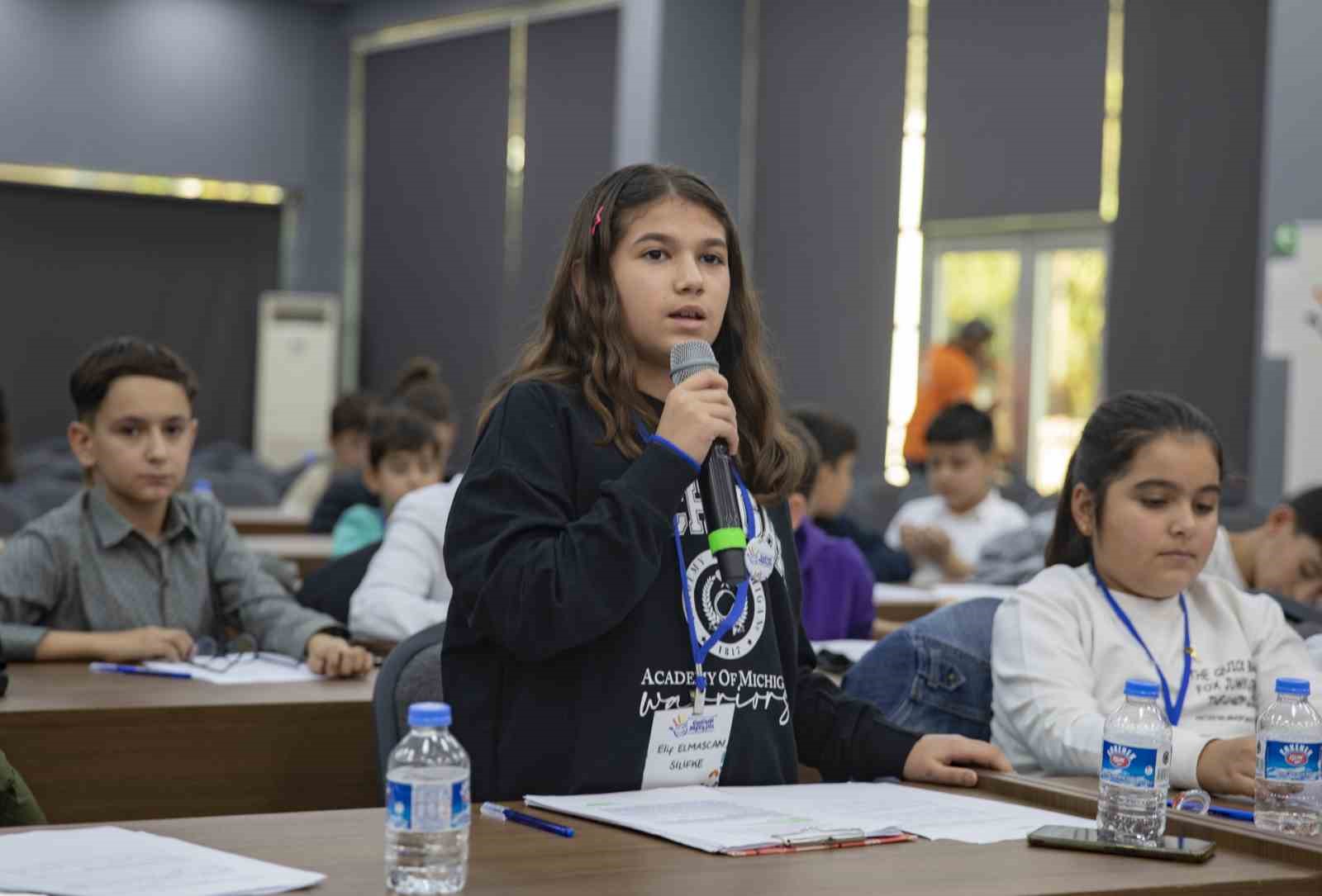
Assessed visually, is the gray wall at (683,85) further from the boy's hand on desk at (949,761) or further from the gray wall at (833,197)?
the boy's hand on desk at (949,761)

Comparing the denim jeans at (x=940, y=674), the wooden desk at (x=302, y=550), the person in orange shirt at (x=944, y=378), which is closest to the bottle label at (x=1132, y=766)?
the denim jeans at (x=940, y=674)

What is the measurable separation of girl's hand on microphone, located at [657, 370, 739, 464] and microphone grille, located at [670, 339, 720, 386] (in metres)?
0.06

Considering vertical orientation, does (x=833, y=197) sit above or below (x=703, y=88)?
below

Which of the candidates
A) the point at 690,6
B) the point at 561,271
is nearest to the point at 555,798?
the point at 561,271

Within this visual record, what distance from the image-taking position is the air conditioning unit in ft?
46.1

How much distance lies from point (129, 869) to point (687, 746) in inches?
25.1

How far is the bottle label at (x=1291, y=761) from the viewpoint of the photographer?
1772 millimetres

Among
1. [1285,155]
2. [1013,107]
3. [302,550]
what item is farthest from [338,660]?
[1013,107]

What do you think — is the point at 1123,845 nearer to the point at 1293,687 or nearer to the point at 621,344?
the point at 1293,687

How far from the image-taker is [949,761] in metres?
1.94

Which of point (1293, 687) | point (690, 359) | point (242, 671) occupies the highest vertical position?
point (690, 359)

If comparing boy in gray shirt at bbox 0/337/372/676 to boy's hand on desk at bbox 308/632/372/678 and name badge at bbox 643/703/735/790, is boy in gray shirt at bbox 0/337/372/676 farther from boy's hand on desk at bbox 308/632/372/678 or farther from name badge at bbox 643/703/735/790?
name badge at bbox 643/703/735/790

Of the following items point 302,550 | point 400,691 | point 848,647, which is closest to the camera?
point 400,691

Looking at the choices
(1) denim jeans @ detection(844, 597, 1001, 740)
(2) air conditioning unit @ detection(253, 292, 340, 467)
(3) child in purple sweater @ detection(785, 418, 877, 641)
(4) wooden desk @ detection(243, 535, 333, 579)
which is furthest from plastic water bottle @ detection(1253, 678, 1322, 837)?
(2) air conditioning unit @ detection(253, 292, 340, 467)
